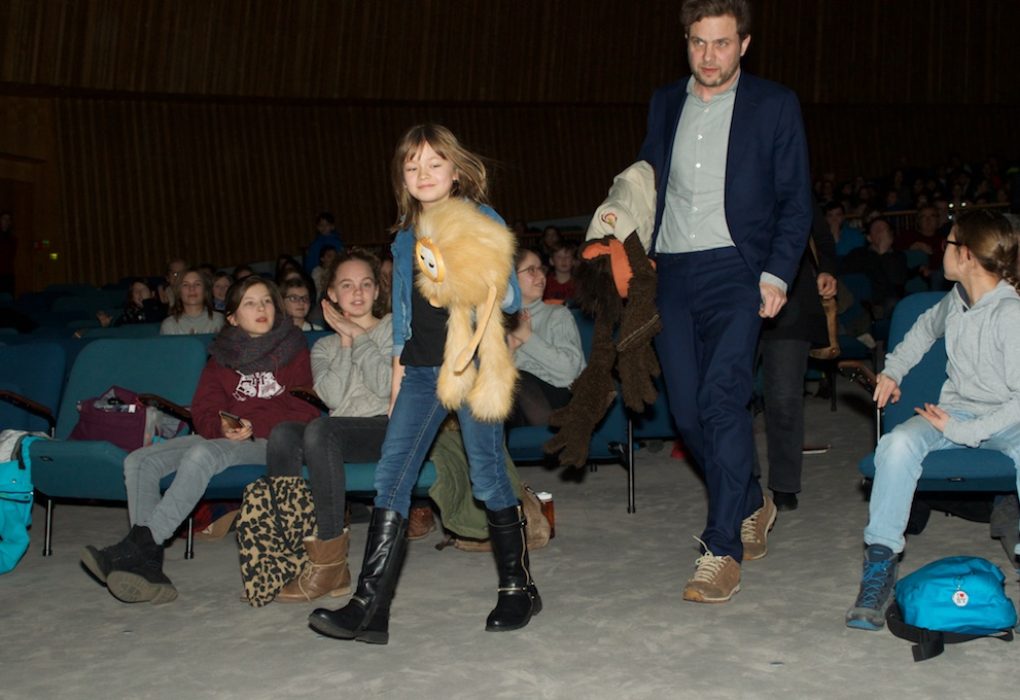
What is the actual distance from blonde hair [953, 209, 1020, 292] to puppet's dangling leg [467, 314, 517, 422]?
130 centimetres

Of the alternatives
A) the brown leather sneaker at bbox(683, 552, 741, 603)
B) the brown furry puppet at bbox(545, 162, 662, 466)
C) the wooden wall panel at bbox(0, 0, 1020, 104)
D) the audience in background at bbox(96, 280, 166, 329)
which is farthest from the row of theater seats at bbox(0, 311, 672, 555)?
the wooden wall panel at bbox(0, 0, 1020, 104)

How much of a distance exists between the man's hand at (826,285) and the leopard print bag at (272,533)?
1874 mm

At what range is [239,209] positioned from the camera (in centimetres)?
1429

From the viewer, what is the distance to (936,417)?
10.9 feet

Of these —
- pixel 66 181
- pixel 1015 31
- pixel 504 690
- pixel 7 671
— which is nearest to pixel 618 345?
pixel 504 690

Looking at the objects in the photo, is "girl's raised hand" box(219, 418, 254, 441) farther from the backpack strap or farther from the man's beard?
the backpack strap

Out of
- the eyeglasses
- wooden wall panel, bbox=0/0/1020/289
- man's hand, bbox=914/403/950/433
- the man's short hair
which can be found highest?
wooden wall panel, bbox=0/0/1020/289

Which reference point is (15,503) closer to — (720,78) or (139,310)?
(720,78)

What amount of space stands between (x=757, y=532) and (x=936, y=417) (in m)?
0.73

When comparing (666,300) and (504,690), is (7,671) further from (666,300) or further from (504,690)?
(666,300)

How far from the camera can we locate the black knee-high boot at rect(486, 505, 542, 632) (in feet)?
10.6

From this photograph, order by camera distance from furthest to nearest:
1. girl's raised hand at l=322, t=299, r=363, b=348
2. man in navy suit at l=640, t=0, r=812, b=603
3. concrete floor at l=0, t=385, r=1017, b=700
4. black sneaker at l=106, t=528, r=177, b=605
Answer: girl's raised hand at l=322, t=299, r=363, b=348 < black sneaker at l=106, t=528, r=177, b=605 < man in navy suit at l=640, t=0, r=812, b=603 < concrete floor at l=0, t=385, r=1017, b=700

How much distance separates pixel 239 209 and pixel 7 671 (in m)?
11.6

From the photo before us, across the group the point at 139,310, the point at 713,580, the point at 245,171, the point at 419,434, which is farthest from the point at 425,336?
the point at 245,171
